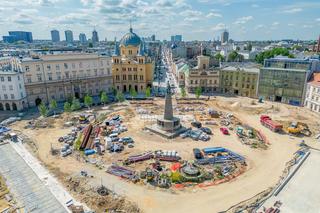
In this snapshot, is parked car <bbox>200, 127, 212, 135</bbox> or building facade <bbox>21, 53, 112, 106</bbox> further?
building facade <bbox>21, 53, 112, 106</bbox>

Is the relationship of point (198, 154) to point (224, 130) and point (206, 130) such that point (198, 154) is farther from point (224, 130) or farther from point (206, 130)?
point (224, 130)

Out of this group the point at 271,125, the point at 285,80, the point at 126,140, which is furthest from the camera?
the point at 285,80

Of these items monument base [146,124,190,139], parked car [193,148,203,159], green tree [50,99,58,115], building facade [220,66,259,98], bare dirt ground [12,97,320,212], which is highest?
building facade [220,66,259,98]

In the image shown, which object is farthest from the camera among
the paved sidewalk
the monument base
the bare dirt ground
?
the monument base

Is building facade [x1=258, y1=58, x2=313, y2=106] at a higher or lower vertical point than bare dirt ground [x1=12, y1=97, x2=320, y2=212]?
higher

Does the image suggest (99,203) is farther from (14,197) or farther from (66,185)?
(14,197)

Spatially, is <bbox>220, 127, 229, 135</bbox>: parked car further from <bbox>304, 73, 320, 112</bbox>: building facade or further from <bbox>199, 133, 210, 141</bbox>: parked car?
<bbox>304, 73, 320, 112</bbox>: building facade

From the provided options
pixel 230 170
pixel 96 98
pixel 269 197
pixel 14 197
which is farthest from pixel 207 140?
pixel 96 98

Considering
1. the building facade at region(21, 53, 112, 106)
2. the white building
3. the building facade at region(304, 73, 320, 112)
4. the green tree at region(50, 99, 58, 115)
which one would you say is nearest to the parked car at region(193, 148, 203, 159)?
the green tree at region(50, 99, 58, 115)

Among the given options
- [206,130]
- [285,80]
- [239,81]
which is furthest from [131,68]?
[285,80]
